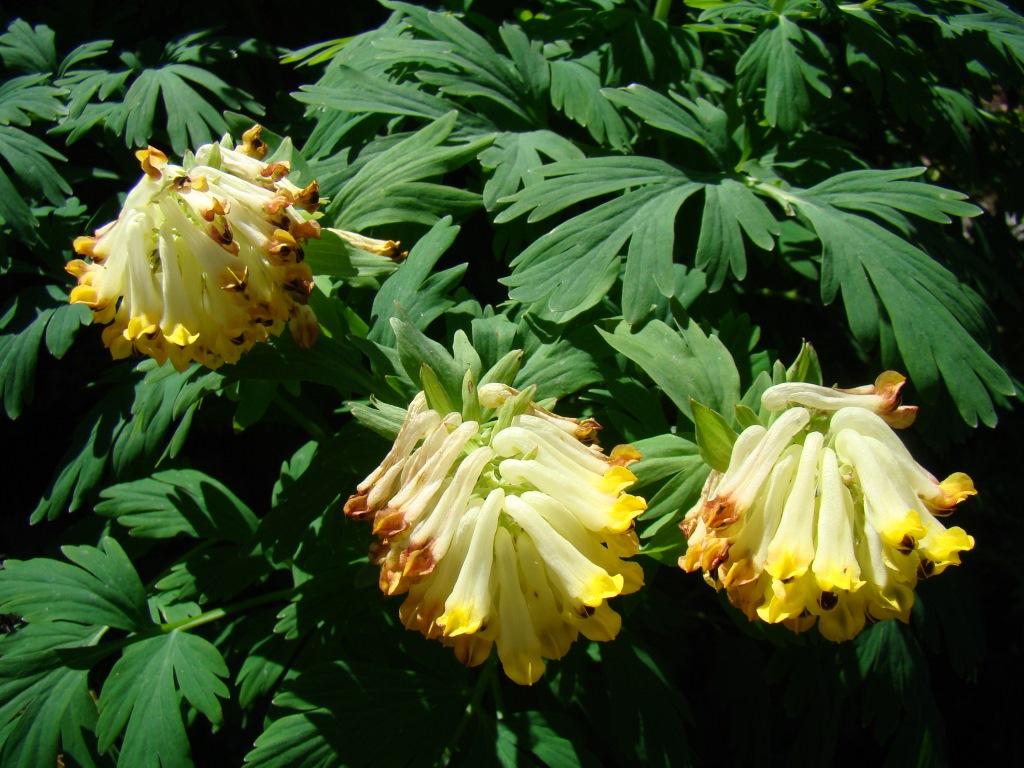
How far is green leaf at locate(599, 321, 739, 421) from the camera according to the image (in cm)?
153

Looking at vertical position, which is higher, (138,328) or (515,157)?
(515,157)

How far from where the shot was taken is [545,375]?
160 cm

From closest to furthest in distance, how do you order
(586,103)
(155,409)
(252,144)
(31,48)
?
(252,144), (155,409), (586,103), (31,48)

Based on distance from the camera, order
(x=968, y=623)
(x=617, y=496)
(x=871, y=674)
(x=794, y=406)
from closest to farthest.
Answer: (x=617, y=496) < (x=794, y=406) < (x=871, y=674) < (x=968, y=623)

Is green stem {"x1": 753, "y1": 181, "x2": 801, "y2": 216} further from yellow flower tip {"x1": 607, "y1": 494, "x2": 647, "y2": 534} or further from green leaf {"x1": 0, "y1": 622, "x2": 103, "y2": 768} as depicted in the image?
green leaf {"x1": 0, "y1": 622, "x2": 103, "y2": 768}

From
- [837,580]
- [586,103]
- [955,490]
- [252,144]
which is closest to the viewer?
[837,580]

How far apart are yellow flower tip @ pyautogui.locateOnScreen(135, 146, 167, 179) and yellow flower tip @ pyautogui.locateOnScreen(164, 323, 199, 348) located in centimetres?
25

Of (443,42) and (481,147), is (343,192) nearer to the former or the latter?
(481,147)

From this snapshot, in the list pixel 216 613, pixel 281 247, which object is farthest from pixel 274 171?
pixel 216 613

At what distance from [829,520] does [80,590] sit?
156cm

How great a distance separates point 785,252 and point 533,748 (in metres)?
1.52

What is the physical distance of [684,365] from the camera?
156cm

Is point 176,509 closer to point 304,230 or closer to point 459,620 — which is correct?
point 304,230

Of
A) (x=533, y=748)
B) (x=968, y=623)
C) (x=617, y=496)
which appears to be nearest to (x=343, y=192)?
(x=617, y=496)
